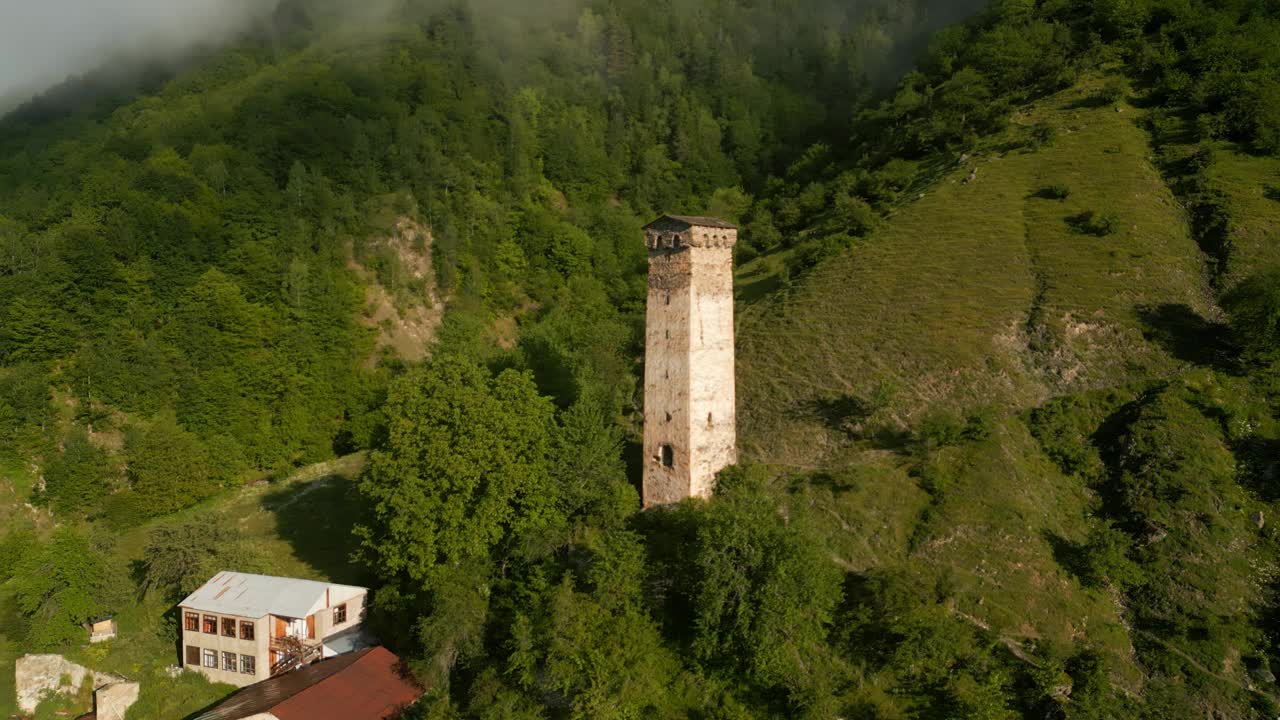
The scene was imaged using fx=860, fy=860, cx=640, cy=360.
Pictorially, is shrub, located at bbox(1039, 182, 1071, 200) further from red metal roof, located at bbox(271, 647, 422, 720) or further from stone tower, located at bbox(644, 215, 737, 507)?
red metal roof, located at bbox(271, 647, 422, 720)

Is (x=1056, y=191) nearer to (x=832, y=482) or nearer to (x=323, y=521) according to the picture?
(x=832, y=482)

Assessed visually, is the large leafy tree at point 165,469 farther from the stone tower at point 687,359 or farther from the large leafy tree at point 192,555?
the stone tower at point 687,359

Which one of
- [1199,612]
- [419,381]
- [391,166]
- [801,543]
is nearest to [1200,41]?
[1199,612]

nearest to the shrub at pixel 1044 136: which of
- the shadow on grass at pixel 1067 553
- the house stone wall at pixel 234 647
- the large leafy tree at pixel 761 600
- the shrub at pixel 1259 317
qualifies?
the shrub at pixel 1259 317

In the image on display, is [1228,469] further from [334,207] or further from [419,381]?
[334,207]

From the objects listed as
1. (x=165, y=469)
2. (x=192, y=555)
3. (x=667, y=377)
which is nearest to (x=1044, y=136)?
(x=667, y=377)
